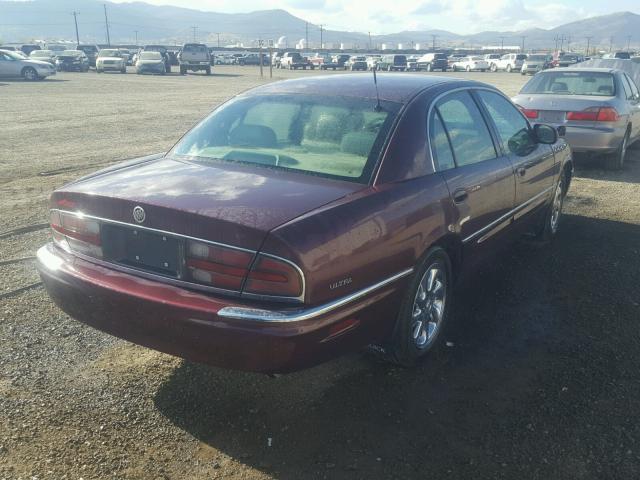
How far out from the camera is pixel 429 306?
3.79m

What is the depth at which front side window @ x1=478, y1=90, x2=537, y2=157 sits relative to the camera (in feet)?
15.7

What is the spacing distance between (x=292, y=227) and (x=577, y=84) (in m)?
8.74

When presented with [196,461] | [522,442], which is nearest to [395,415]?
[522,442]

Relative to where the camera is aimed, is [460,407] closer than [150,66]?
Yes

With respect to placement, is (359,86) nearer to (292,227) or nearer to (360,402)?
(292,227)

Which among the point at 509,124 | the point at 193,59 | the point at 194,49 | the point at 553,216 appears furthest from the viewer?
the point at 194,49

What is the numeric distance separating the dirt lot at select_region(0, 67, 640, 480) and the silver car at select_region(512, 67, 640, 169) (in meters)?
4.53

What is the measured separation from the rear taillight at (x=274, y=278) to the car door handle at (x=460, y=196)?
146 centimetres

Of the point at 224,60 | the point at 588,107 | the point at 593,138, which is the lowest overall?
the point at 224,60

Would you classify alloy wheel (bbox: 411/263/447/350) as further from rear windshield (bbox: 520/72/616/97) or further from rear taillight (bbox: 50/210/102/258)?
rear windshield (bbox: 520/72/616/97)

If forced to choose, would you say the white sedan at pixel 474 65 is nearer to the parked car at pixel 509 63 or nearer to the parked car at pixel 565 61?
the parked car at pixel 509 63

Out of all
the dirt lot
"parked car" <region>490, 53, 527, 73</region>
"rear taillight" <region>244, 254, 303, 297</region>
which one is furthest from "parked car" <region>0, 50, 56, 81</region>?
"parked car" <region>490, 53, 527, 73</region>

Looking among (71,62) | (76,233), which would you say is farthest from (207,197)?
(71,62)

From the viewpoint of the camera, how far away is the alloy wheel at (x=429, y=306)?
12.0 feet
